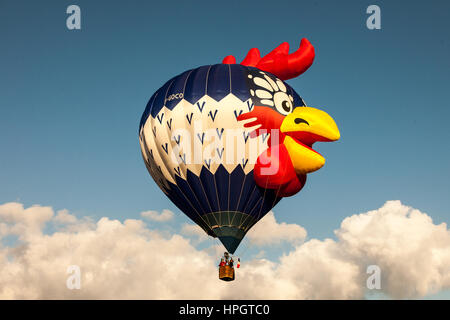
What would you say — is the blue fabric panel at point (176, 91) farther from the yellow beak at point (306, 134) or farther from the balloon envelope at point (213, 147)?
the yellow beak at point (306, 134)

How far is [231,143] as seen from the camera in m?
22.1

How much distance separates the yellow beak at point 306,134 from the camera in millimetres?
21484

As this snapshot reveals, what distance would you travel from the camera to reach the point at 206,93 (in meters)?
22.6

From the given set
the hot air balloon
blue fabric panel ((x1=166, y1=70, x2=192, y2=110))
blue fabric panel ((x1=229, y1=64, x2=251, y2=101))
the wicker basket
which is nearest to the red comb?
the hot air balloon

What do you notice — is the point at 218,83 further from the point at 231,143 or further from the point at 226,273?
the point at 226,273

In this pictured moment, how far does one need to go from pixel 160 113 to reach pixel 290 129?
4.79 m

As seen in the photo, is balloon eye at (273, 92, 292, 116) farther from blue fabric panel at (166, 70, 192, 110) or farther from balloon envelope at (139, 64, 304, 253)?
blue fabric panel at (166, 70, 192, 110)

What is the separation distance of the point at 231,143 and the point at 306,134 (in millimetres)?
2559

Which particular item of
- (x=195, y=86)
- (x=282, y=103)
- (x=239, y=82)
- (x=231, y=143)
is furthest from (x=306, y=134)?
(x=195, y=86)

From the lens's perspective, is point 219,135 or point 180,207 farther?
point 180,207

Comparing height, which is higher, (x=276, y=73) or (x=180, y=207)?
(x=276, y=73)
